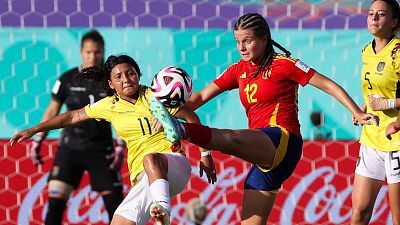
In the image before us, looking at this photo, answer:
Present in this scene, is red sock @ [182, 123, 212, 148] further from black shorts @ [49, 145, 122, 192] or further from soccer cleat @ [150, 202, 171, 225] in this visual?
black shorts @ [49, 145, 122, 192]

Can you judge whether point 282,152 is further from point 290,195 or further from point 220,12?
point 220,12

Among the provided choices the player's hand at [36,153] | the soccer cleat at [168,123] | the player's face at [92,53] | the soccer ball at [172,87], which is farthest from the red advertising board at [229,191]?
the soccer cleat at [168,123]

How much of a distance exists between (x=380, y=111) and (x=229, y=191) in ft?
6.33

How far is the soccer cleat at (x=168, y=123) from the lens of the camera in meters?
5.02

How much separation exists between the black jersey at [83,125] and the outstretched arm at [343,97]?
219 cm

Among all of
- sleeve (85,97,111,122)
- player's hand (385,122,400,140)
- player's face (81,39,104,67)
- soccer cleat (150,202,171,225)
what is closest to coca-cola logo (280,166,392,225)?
player's face (81,39,104,67)

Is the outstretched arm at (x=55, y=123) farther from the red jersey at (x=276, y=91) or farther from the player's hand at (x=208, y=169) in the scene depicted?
the red jersey at (x=276, y=91)

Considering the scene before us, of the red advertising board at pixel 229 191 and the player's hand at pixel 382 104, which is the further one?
the red advertising board at pixel 229 191

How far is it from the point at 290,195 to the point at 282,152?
2.31 metres

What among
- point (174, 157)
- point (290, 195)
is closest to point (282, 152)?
point (174, 157)

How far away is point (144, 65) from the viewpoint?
31.0 ft

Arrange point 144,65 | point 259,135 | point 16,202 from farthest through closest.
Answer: point 144,65, point 16,202, point 259,135

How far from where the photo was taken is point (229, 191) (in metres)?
7.77

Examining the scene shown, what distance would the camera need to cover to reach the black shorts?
283 inches
